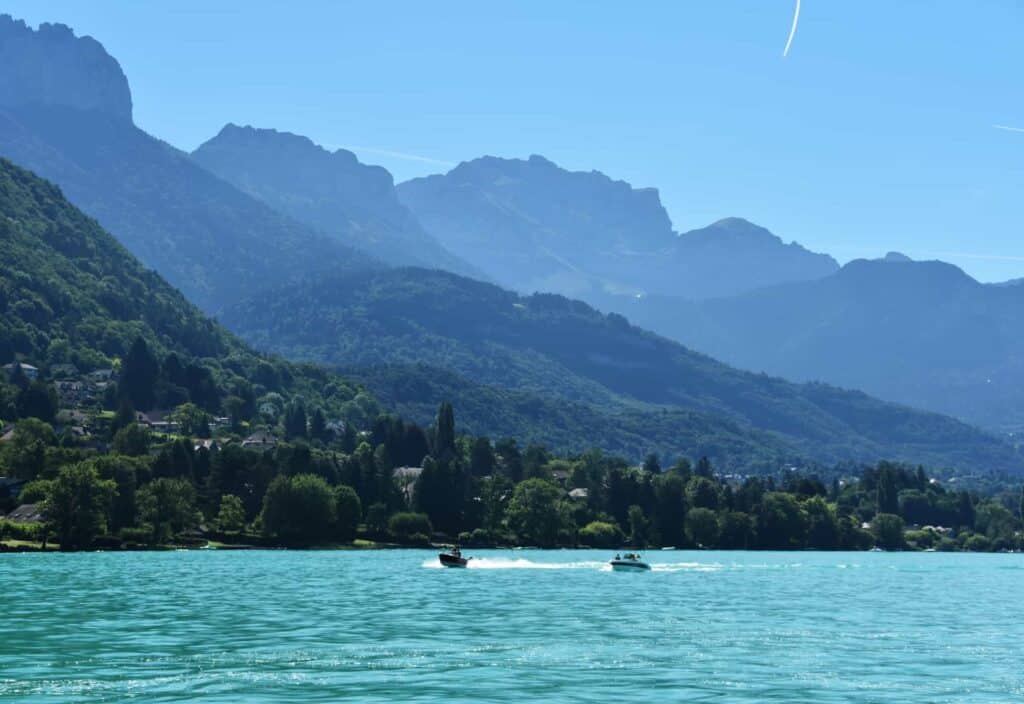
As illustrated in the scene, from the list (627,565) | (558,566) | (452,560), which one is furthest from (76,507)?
(627,565)

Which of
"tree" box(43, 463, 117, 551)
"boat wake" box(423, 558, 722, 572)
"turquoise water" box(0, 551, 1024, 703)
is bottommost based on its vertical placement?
"turquoise water" box(0, 551, 1024, 703)

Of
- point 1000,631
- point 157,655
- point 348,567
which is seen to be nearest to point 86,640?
point 157,655

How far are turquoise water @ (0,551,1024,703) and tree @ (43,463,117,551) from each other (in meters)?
44.3

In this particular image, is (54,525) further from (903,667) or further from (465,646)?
(903,667)

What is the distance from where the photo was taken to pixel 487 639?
80562mm

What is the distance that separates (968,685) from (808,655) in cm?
1197

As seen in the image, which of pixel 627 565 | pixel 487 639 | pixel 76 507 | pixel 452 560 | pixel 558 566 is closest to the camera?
pixel 487 639

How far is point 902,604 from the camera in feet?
382

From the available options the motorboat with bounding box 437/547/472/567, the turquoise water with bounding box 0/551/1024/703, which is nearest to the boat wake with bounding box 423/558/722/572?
the motorboat with bounding box 437/547/472/567

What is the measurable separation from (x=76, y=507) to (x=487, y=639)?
407 ft

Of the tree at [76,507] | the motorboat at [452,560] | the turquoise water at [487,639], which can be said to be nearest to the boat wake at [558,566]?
the motorboat at [452,560]

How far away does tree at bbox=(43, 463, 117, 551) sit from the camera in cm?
18762

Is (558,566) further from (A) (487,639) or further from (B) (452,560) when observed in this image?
(A) (487,639)

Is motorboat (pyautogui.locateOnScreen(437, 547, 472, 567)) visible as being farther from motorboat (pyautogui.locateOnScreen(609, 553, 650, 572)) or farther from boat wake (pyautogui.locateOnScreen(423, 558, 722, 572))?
motorboat (pyautogui.locateOnScreen(609, 553, 650, 572))
